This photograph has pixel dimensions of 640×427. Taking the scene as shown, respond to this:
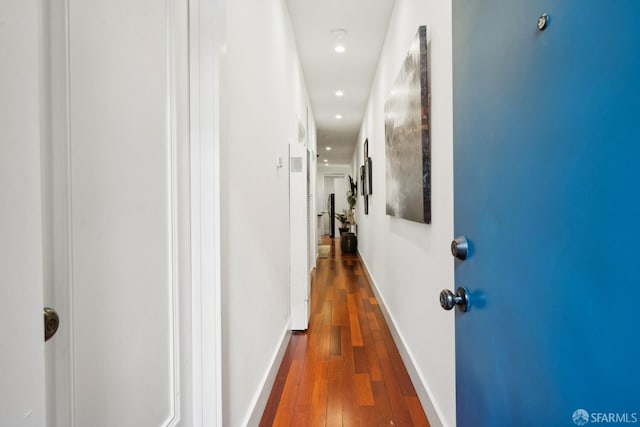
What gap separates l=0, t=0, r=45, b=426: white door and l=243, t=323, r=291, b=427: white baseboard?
1252mm

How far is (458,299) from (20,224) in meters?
0.88

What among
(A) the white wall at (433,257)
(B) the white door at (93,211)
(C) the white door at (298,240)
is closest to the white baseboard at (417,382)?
(A) the white wall at (433,257)

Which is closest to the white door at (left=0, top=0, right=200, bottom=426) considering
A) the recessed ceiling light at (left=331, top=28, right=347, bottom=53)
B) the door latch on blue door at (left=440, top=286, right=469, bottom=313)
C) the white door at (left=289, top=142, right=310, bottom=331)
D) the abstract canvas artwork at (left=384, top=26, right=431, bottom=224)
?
the door latch on blue door at (left=440, top=286, right=469, bottom=313)

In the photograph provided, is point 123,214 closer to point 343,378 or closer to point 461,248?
point 461,248

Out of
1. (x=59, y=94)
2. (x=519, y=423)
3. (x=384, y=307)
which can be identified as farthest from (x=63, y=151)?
(x=384, y=307)

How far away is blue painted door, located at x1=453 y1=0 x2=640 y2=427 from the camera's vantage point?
1.22 ft

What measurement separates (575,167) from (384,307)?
9.25 feet

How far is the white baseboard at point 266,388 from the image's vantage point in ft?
4.85

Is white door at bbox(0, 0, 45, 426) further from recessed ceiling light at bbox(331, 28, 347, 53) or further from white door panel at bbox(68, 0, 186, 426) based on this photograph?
recessed ceiling light at bbox(331, 28, 347, 53)

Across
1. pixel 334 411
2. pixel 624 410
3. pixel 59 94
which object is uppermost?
pixel 59 94

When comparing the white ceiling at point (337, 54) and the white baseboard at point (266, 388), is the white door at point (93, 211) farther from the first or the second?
the white ceiling at point (337, 54)

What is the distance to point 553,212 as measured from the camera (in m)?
0.49

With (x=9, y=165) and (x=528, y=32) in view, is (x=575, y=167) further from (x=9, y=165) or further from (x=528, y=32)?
(x=9, y=165)

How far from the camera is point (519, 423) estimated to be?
56cm
